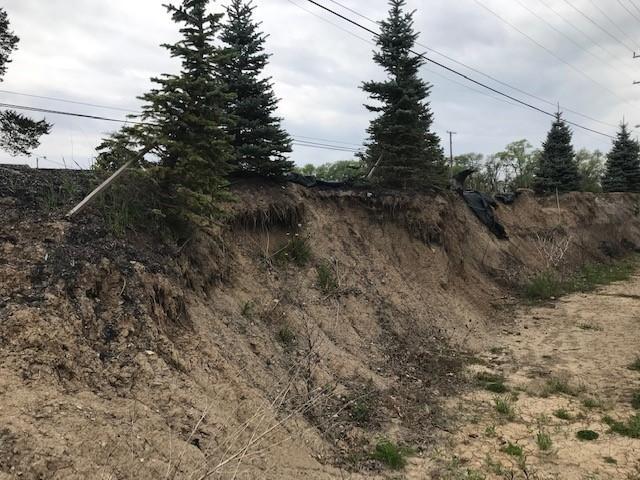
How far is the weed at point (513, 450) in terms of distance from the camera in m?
5.90

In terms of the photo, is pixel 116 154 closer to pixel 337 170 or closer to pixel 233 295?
pixel 233 295

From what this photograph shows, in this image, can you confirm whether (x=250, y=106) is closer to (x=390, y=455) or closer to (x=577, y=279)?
(x=390, y=455)

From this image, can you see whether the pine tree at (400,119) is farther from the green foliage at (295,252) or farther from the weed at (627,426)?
the weed at (627,426)

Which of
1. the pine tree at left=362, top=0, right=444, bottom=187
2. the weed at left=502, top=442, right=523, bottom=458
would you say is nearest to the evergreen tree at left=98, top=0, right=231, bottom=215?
the weed at left=502, top=442, right=523, bottom=458

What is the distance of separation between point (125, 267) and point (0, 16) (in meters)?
11.2

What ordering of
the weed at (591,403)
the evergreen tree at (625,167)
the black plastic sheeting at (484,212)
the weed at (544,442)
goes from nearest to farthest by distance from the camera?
the weed at (544,442)
the weed at (591,403)
the black plastic sheeting at (484,212)
the evergreen tree at (625,167)

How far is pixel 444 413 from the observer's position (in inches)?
288

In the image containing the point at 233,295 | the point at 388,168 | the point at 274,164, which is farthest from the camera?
the point at 388,168

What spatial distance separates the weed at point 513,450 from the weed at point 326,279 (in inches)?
183

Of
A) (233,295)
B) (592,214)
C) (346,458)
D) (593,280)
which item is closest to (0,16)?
(233,295)

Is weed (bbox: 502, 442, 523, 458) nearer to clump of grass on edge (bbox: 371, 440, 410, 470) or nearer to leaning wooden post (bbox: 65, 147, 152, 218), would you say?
clump of grass on edge (bbox: 371, 440, 410, 470)

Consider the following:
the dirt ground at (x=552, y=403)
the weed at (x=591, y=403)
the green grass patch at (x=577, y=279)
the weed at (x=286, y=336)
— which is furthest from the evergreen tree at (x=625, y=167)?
the weed at (x=286, y=336)

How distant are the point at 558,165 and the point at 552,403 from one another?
2288cm

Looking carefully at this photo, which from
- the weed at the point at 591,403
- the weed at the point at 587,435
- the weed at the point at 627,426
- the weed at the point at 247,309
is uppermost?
the weed at the point at 247,309
